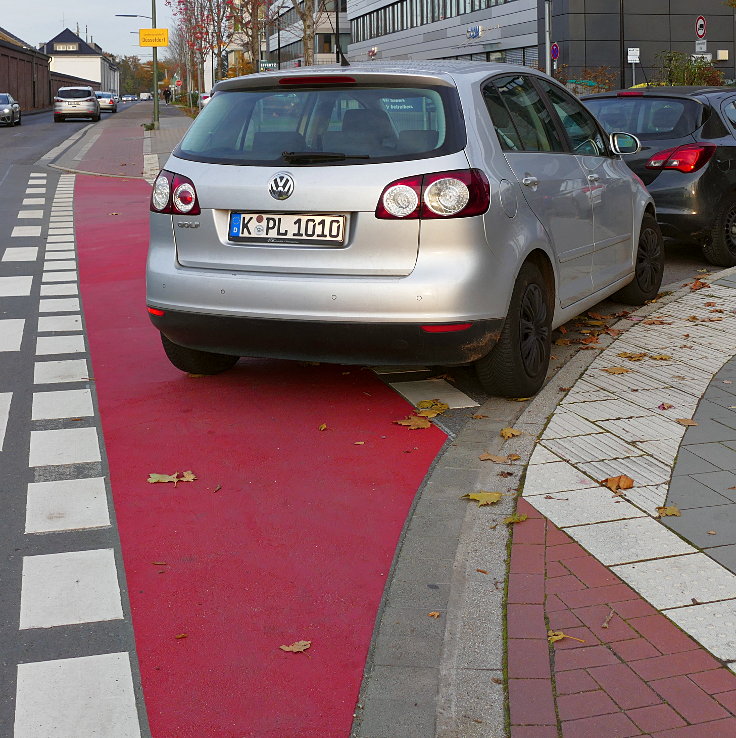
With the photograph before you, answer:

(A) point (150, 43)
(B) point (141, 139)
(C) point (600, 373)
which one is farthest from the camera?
(A) point (150, 43)

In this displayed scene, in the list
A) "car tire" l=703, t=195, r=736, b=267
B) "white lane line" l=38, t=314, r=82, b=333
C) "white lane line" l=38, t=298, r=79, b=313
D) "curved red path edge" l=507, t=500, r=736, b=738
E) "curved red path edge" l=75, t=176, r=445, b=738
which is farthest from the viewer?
"car tire" l=703, t=195, r=736, b=267

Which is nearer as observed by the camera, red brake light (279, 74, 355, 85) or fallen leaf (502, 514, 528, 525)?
fallen leaf (502, 514, 528, 525)

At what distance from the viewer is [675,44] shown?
186 feet

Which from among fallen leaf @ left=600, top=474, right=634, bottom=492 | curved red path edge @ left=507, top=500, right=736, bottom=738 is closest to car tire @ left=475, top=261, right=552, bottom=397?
fallen leaf @ left=600, top=474, right=634, bottom=492

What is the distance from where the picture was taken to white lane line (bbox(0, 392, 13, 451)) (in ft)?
19.0

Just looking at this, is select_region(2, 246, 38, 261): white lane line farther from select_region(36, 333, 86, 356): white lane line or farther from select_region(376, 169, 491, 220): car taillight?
select_region(376, 169, 491, 220): car taillight

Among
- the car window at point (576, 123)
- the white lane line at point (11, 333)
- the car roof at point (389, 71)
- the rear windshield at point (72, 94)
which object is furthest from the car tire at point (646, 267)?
the rear windshield at point (72, 94)

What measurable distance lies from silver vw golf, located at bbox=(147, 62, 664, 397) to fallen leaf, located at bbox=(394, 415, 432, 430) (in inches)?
13.5

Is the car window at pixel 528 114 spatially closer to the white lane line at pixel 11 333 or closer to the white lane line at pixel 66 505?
the white lane line at pixel 66 505

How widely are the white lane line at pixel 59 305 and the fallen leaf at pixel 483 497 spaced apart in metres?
5.39

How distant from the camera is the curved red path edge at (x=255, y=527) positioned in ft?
10.6

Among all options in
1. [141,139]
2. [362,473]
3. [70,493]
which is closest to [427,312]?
[362,473]

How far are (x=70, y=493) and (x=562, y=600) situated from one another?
219cm

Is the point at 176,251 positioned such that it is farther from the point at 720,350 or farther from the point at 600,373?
the point at 720,350
